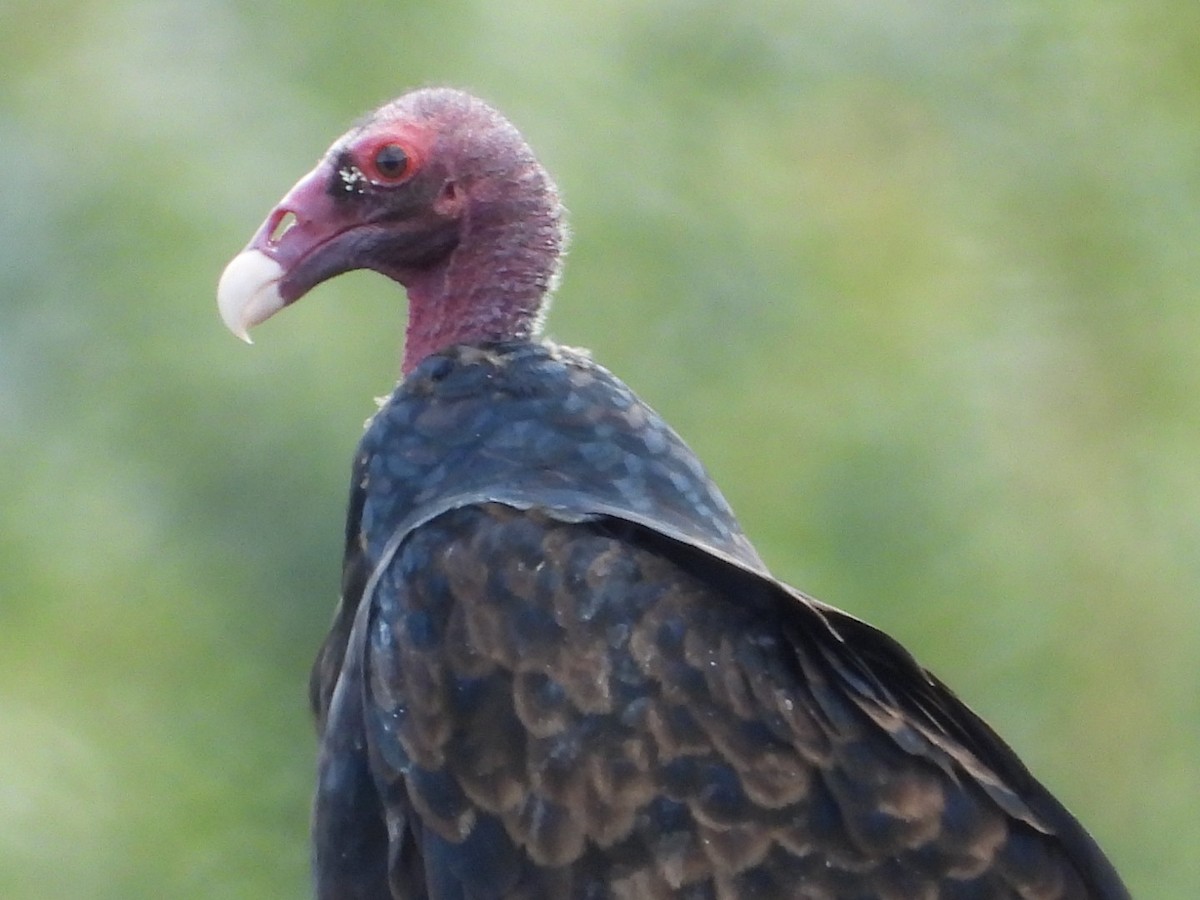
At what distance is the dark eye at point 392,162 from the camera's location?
10.4 feet

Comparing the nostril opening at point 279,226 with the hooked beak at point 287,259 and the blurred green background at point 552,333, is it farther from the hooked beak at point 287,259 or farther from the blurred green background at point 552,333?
the blurred green background at point 552,333

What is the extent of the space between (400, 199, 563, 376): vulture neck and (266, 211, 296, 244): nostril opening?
252 millimetres

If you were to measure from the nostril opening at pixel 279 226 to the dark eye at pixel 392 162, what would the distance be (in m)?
0.17

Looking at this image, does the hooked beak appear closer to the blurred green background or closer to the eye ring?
the eye ring

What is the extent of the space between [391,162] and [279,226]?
0.22 meters

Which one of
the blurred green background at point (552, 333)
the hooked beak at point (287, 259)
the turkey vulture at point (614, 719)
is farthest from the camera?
the blurred green background at point (552, 333)

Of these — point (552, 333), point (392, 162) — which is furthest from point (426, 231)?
point (552, 333)

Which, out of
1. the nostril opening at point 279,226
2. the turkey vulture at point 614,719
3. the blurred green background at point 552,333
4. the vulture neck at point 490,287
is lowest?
the turkey vulture at point 614,719

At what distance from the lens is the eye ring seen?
316cm

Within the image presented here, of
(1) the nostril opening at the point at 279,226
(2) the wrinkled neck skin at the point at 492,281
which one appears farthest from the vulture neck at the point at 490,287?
(1) the nostril opening at the point at 279,226

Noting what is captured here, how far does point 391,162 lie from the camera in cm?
316

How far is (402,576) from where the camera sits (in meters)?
2.66

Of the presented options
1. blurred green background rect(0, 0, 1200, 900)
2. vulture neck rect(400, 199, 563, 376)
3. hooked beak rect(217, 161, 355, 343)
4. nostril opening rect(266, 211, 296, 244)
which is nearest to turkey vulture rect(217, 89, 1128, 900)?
vulture neck rect(400, 199, 563, 376)

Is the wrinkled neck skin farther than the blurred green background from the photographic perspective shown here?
No
